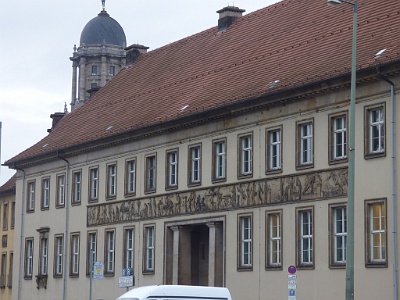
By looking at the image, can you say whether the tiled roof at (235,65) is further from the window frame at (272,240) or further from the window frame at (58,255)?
the window frame at (272,240)

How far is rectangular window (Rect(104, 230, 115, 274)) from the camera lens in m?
58.9

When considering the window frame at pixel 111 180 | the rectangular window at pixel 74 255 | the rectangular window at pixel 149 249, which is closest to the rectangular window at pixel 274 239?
the rectangular window at pixel 149 249

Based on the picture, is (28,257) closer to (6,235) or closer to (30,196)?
(30,196)

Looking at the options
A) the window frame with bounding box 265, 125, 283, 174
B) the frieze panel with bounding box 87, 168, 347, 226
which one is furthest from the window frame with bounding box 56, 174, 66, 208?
the window frame with bounding box 265, 125, 283, 174

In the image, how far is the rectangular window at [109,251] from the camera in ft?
193

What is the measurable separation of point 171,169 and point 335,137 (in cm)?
1206

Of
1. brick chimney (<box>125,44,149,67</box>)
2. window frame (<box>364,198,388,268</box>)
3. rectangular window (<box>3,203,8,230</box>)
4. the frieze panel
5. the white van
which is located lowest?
the white van

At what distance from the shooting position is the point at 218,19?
61.0 metres

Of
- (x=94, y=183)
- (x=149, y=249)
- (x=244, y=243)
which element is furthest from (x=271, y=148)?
(x=94, y=183)

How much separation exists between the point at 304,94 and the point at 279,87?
1.43 meters

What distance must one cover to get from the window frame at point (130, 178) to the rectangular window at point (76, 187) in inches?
215

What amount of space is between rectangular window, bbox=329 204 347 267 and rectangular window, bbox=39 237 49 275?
25110 millimetres

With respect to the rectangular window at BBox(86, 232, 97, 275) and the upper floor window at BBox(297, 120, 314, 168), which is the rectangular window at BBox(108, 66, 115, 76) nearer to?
the rectangular window at BBox(86, 232, 97, 275)

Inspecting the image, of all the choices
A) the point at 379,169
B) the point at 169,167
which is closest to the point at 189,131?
the point at 169,167
